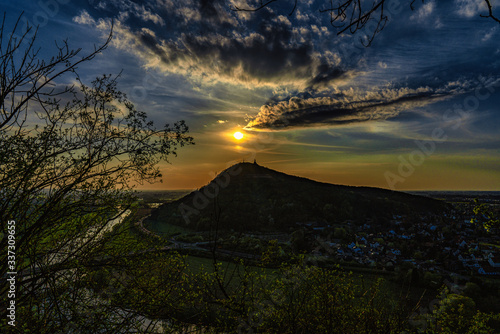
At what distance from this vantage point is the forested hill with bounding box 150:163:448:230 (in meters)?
80.1

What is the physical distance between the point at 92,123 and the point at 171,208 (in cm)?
8857

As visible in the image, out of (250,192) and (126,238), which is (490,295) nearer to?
(126,238)

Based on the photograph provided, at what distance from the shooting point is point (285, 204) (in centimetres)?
8912

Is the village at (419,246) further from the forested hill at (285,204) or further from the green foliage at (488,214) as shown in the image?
the green foliage at (488,214)

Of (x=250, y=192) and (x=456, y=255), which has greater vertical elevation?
(x=250, y=192)

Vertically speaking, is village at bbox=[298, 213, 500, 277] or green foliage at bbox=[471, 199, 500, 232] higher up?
green foliage at bbox=[471, 199, 500, 232]

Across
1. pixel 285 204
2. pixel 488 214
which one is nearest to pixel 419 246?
pixel 285 204

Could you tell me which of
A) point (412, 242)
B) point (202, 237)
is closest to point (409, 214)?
point (412, 242)

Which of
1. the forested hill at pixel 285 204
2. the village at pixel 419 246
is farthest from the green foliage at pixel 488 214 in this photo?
the forested hill at pixel 285 204

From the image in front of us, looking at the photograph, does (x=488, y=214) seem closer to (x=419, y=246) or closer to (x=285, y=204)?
(x=419, y=246)

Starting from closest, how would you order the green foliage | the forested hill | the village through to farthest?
the green foliage < the village < the forested hill

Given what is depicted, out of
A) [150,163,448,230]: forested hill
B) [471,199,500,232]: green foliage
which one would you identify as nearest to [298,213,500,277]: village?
[150,163,448,230]: forested hill

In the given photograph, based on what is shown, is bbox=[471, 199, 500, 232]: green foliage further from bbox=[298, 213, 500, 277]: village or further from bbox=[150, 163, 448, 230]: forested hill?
bbox=[150, 163, 448, 230]: forested hill

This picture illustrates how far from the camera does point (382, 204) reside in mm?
90312
